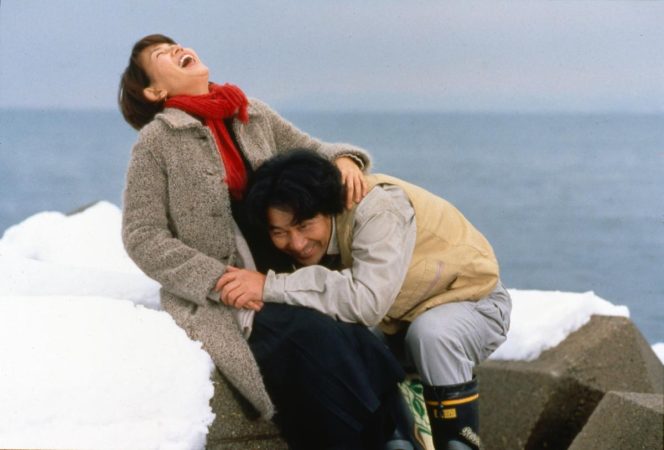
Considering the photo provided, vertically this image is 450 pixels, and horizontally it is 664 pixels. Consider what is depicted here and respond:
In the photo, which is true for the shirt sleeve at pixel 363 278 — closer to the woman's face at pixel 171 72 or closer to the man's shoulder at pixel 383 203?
the man's shoulder at pixel 383 203

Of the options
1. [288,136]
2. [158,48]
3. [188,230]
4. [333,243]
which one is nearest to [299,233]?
[333,243]

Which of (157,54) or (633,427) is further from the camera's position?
(633,427)

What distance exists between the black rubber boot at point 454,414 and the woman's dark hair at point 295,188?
61 cm

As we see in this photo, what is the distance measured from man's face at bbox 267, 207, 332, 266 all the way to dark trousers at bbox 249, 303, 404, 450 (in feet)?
0.60

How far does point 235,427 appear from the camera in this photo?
296 cm

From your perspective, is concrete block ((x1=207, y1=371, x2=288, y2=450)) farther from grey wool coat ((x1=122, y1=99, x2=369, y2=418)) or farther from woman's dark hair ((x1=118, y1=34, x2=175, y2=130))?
woman's dark hair ((x1=118, y1=34, x2=175, y2=130))

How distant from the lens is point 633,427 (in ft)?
11.5

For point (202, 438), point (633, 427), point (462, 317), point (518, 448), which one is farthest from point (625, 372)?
point (202, 438)

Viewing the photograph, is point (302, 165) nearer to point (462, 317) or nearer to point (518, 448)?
point (462, 317)

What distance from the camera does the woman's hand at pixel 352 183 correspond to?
302 cm

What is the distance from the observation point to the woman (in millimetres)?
2875

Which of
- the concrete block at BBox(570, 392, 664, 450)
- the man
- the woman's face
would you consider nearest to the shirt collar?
the man

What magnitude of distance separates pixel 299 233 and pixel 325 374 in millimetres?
410

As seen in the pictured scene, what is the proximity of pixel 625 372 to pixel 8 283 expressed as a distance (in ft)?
8.81
